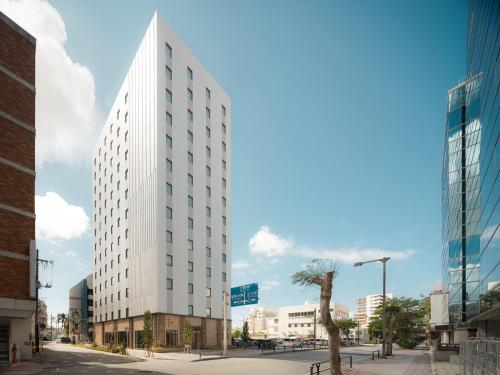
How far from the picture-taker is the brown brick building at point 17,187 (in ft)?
86.5

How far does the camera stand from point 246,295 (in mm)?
46750

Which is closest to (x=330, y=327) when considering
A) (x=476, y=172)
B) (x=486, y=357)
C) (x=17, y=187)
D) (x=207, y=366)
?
(x=486, y=357)

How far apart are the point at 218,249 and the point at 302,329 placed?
8233 centimetres

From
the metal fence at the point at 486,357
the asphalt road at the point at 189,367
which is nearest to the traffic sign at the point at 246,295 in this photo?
the asphalt road at the point at 189,367

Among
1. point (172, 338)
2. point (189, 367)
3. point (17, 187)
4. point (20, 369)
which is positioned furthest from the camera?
point (172, 338)

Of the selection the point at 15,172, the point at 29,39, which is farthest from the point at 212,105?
the point at 15,172

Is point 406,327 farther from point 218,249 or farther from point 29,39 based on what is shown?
point 29,39

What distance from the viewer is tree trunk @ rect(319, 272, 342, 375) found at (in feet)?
60.5

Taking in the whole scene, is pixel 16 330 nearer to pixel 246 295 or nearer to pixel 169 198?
pixel 246 295

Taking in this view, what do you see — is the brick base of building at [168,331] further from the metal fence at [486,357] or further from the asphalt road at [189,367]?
the metal fence at [486,357]

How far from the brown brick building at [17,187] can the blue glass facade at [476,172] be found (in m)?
29.0

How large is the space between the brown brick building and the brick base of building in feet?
65.3

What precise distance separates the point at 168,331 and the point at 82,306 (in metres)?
68.0

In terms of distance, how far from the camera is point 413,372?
82.2ft
